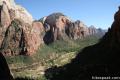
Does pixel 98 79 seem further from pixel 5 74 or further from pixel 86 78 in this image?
pixel 5 74

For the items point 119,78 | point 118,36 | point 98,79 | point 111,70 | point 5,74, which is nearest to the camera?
point 5,74

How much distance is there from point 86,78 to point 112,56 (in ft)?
88.0

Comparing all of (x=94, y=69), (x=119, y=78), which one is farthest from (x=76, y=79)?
(x=119, y=78)

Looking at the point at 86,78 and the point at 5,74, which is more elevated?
the point at 5,74

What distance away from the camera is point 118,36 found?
198 m

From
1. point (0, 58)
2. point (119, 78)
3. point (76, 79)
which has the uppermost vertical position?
point (0, 58)

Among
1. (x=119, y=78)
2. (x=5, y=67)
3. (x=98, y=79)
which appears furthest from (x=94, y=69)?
(x=5, y=67)

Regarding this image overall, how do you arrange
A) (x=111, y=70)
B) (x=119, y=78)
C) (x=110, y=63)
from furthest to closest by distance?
(x=110, y=63)
(x=111, y=70)
(x=119, y=78)

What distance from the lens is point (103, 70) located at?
173 m

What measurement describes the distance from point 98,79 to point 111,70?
801 inches

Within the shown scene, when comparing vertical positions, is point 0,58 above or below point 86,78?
above

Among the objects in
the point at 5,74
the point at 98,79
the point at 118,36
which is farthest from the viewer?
the point at 118,36

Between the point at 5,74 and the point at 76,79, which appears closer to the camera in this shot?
the point at 5,74

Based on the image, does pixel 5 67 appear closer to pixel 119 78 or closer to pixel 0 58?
pixel 0 58
